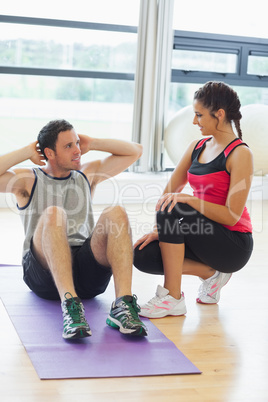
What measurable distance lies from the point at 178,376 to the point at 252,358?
32cm

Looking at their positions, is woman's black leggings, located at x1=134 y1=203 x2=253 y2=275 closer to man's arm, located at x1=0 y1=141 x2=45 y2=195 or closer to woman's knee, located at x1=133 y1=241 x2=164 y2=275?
woman's knee, located at x1=133 y1=241 x2=164 y2=275

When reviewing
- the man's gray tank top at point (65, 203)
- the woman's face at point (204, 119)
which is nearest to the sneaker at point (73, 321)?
the man's gray tank top at point (65, 203)

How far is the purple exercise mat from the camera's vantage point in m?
1.87

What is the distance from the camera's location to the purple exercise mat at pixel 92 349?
1.87 m

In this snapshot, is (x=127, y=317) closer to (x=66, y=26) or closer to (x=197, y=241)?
(x=197, y=241)

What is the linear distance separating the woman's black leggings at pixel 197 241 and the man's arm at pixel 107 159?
1.19 feet

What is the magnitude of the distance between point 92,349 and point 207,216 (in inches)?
27.3

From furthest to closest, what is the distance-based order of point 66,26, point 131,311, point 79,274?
point 66,26 < point 79,274 < point 131,311

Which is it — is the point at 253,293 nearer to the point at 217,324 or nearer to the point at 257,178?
the point at 217,324

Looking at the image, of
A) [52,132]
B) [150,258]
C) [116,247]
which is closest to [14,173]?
[52,132]

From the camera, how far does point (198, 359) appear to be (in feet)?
6.60

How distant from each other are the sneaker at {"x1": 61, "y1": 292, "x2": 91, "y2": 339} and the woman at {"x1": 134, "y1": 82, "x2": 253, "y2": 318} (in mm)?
357

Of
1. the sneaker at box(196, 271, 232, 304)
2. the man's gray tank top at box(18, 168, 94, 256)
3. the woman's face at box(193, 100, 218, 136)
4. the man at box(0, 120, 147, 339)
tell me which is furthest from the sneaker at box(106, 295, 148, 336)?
the woman's face at box(193, 100, 218, 136)

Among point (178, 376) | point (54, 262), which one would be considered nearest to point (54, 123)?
point (54, 262)
